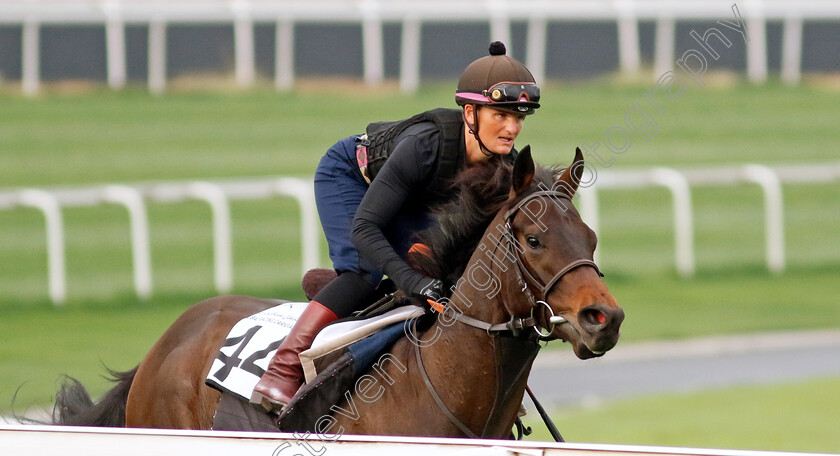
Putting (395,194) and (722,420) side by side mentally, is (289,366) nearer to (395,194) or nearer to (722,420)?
(395,194)

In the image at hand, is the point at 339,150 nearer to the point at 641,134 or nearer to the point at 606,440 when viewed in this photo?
the point at 606,440

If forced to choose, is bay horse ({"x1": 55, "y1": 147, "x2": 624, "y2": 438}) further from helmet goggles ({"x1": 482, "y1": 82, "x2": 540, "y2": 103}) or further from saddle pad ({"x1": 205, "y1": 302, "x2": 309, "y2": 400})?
→ saddle pad ({"x1": 205, "y1": 302, "x2": 309, "y2": 400})

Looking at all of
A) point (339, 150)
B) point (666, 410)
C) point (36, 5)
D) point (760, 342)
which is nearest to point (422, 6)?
point (36, 5)

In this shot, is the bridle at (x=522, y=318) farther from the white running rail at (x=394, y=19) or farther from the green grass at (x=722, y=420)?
the white running rail at (x=394, y=19)

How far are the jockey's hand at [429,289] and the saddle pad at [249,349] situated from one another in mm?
692

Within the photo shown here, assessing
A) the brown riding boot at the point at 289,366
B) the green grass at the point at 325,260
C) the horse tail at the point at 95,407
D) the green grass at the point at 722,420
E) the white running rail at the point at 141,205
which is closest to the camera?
the brown riding boot at the point at 289,366

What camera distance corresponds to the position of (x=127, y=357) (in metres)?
8.75

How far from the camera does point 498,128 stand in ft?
12.3

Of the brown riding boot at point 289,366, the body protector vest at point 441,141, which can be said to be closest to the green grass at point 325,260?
the brown riding boot at point 289,366

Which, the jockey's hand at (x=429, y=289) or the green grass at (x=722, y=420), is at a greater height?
the jockey's hand at (x=429, y=289)

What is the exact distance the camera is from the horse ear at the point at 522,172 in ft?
11.3

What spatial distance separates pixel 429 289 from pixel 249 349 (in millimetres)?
812

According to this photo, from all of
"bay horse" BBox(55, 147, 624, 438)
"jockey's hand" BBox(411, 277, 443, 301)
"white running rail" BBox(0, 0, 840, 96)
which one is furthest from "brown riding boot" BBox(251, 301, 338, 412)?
"white running rail" BBox(0, 0, 840, 96)

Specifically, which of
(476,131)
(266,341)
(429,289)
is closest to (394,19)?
(266,341)
